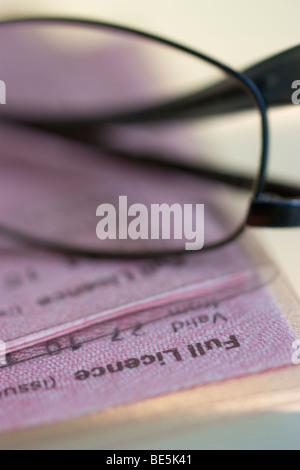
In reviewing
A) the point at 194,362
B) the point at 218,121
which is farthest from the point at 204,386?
the point at 218,121

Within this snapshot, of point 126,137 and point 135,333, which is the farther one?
point 126,137

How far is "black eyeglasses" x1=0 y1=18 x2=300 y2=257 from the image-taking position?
25cm

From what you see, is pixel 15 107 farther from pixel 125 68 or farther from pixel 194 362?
pixel 194 362

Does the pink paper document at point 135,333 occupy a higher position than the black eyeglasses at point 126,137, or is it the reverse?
the black eyeglasses at point 126,137

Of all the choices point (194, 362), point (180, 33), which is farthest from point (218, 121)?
point (194, 362)

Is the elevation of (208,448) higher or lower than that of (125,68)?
lower

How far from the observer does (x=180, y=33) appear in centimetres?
37

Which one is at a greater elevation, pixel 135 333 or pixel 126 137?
pixel 126 137

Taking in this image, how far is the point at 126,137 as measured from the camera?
0.36 meters

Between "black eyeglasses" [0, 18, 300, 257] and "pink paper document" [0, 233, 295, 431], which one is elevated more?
"black eyeglasses" [0, 18, 300, 257]

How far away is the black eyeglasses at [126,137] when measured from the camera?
255 millimetres

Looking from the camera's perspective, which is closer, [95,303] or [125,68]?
[95,303]
